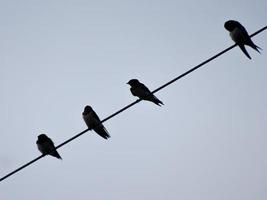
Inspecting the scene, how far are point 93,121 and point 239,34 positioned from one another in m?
4.05

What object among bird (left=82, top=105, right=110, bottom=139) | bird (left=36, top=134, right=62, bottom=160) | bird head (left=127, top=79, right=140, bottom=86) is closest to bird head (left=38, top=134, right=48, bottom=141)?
bird (left=36, top=134, right=62, bottom=160)

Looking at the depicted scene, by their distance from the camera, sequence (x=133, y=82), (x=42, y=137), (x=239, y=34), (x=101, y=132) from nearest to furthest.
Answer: (x=239, y=34) → (x=101, y=132) → (x=42, y=137) → (x=133, y=82)

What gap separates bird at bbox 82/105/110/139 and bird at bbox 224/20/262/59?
12.1 feet

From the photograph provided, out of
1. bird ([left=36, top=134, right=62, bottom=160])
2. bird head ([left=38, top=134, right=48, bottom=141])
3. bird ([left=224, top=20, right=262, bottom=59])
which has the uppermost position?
bird head ([left=38, top=134, right=48, bottom=141])

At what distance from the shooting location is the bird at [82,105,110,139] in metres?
9.71

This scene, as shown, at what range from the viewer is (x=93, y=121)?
995 centimetres

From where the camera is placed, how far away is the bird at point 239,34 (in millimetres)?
7528

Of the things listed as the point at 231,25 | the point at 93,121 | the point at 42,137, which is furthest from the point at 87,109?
the point at 231,25

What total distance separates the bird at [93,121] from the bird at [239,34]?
368 cm

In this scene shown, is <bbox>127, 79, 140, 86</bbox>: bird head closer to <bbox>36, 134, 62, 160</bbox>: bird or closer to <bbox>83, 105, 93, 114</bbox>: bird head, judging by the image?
<bbox>83, 105, 93, 114</bbox>: bird head

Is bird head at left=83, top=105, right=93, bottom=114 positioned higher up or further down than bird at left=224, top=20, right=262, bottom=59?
higher up

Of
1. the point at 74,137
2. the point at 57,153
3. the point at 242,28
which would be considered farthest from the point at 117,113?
the point at 57,153

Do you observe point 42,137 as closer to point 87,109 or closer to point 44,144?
point 44,144

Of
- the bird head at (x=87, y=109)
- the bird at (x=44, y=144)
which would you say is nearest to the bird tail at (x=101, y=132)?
the bird head at (x=87, y=109)
